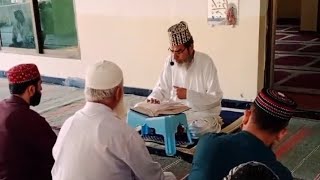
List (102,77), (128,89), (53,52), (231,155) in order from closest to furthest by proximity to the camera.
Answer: (231,155)
(102,77)
(128,89)
(53,52)

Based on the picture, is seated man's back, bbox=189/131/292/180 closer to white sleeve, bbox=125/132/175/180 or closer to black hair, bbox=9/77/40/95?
white sleeve, bbox=125/132/175/180

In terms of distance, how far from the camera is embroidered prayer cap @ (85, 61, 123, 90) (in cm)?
182

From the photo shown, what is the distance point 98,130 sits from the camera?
164 cm

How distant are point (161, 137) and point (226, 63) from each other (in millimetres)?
1434

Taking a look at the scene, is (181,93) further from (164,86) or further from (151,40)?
(151,40)

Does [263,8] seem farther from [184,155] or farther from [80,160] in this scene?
[80,160]

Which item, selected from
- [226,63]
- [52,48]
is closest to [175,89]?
[226,63]

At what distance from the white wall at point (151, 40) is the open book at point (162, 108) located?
1.42m

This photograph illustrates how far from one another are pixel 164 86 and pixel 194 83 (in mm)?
271

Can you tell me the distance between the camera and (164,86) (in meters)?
3.46

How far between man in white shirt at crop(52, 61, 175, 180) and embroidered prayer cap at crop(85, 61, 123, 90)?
0.08m

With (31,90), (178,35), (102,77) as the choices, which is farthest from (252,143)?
(178,35)

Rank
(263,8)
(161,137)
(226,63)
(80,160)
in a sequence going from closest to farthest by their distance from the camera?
(80,160) < (161,137) < (263,8) < (226,63)

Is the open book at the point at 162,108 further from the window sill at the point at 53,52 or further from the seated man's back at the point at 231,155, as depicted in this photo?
the window sill at the point at 53,52
